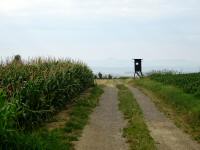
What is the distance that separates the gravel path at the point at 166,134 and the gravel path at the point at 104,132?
0.98 meters

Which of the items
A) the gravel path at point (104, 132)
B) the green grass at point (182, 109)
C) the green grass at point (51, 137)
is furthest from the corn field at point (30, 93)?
the green grass at point (182, 109)

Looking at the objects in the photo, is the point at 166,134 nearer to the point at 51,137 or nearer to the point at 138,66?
the point at 51,137

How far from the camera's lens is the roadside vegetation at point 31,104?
1035 cm

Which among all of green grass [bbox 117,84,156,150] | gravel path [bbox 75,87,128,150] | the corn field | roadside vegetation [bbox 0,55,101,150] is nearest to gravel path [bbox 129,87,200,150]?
green grass [bbox 117,84,156,150]

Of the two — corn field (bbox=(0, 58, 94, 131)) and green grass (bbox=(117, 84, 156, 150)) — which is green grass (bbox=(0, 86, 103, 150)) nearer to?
corn field (bbox=(0, 58, 94, 131))

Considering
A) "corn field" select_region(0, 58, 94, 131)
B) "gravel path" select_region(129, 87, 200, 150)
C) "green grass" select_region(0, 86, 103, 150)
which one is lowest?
"gravel path" select_region(129, 87, 200, 150)

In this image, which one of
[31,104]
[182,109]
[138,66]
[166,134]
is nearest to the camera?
[166,134]

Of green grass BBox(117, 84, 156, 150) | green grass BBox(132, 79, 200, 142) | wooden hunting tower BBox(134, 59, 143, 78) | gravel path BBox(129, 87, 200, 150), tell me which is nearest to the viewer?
green grass BBox(117, 84, 156, 150)

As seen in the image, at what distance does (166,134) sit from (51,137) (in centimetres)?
382

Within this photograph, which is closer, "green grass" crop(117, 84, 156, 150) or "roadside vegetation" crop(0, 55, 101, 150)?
"roadside vegetation" crop(0, 55, 101, 150)

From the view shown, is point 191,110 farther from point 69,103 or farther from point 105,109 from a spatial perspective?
point 69,103

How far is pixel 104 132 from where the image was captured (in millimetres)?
15391

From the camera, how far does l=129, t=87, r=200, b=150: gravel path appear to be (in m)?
13.4

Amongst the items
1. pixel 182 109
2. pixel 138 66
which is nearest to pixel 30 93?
pixel 182 109
